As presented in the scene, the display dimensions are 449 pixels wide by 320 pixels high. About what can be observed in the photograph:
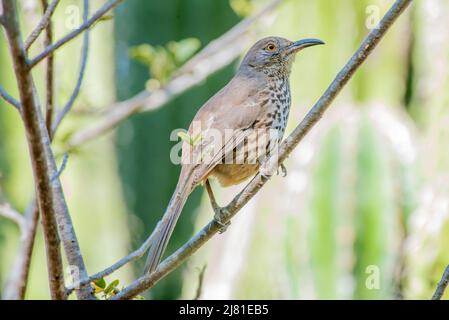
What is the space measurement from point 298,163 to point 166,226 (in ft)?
6.95

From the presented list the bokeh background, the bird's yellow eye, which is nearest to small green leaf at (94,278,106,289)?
the bokeh background

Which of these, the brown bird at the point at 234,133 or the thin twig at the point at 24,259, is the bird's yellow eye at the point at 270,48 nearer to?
the brown bird at the point at 234,133

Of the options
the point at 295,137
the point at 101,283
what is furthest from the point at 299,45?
the point at 101,283

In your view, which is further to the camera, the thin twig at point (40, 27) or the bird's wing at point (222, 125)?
the bird's wing at point (222, 125)

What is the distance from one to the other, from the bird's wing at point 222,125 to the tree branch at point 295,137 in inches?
25.0

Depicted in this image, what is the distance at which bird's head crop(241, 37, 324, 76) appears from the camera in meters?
4.24

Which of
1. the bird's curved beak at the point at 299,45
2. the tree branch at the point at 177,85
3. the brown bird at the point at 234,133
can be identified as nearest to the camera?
the brown bird at the point at 234,133

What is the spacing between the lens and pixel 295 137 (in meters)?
2.64

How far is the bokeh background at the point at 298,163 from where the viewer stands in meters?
4.66

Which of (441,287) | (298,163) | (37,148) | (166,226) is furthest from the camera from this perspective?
(298,163)

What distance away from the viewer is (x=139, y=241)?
5.73 metres

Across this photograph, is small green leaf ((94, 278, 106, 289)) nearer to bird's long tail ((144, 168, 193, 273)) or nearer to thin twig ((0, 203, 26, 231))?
bird's long tail ((144, 168, 193, 273))

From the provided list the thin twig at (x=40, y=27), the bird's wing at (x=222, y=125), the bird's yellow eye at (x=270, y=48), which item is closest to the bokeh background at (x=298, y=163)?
the bird's yellow eye at (x=270, y=48)

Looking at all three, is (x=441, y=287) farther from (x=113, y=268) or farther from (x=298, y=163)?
(x=298, y=163)
